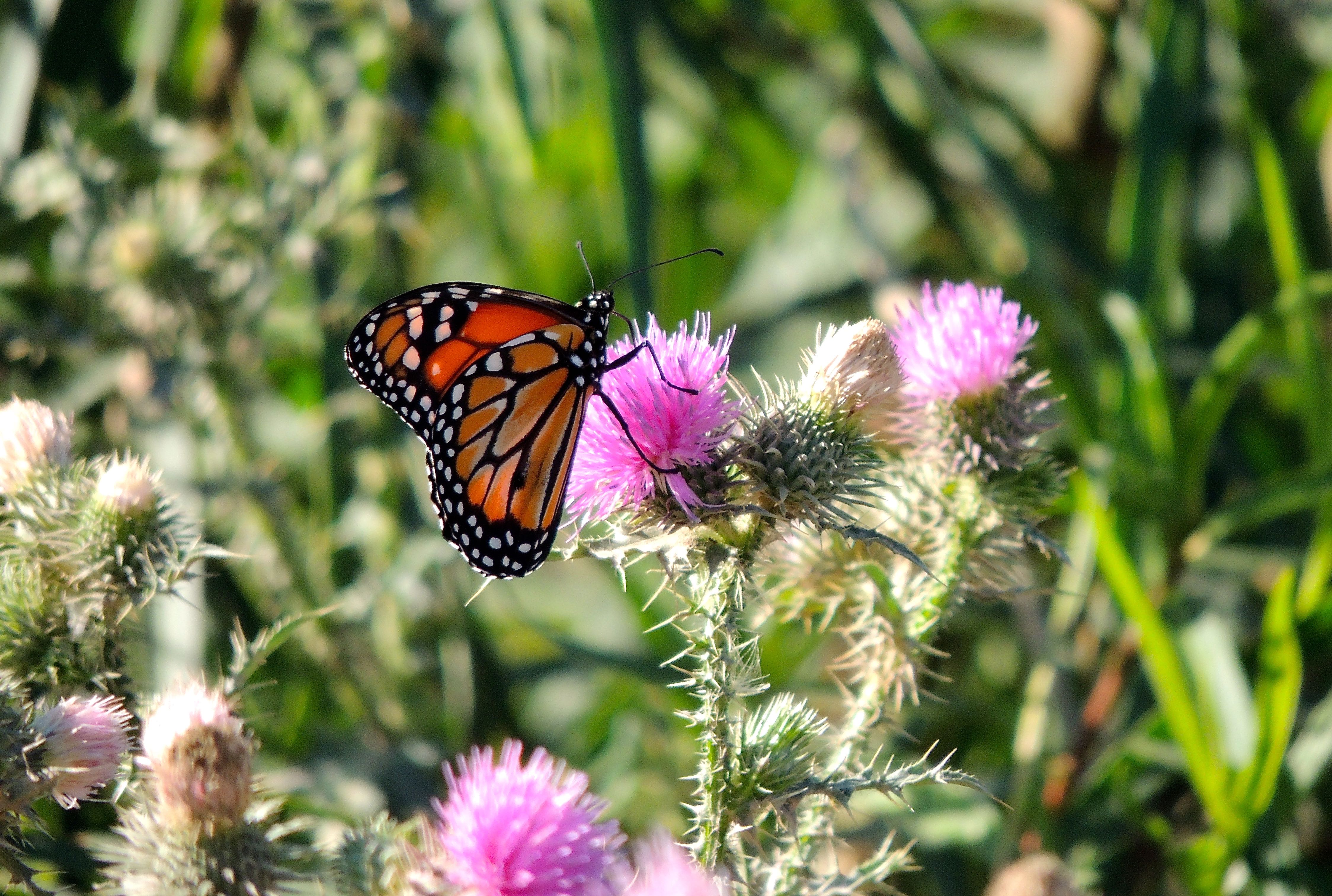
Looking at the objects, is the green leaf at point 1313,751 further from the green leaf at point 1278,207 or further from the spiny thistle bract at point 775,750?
the spiny thistle bract at point 775,750

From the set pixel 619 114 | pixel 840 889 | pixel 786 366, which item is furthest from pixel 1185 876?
pixel 619 114

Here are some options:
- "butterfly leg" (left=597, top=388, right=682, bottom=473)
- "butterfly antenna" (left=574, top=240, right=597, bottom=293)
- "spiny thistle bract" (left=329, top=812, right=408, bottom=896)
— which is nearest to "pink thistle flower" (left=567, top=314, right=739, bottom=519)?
"butterfly leg" (left=597, top=388, right=682, bottom=473)

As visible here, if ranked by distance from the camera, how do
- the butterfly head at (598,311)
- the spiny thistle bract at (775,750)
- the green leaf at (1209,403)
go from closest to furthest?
the spiny thistle bract at (775,750) → the butterfly head at (598,311) → the green leaf at (1209,403)

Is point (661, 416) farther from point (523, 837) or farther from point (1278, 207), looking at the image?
point (1278, 207)

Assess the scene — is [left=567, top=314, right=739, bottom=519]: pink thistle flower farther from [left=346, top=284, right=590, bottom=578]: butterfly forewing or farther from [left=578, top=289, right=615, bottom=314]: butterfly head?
[left=578, top=289, right=615, bottom=314]: butterfly head

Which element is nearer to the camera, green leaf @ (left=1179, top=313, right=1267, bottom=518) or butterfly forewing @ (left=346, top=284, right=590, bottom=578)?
butterfly forewing @ (left=346, top=284, right=590, bottom=578)

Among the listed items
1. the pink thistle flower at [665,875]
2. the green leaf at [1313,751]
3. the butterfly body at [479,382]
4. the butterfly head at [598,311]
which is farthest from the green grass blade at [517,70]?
the green leaf at [1313,751]
